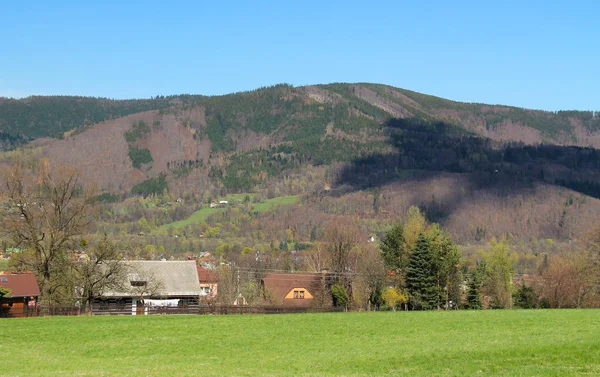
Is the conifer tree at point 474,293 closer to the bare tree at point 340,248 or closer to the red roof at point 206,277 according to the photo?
the bare tree at point 340,248

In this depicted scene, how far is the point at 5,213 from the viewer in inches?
2120

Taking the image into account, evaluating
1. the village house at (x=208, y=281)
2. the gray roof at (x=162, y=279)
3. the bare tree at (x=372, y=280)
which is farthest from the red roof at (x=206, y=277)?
the bare tree at (x=372, y=280)

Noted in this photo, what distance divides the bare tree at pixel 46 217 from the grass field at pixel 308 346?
809cm

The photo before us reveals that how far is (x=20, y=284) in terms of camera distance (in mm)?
60469

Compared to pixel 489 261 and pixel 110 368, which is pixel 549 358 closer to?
pixel 110 368

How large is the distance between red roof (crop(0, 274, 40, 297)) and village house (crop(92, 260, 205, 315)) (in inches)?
219

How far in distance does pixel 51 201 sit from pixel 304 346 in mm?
31105

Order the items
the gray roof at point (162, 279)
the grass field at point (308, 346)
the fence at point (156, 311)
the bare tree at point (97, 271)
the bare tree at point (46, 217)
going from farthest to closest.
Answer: the gray roof at point (162, 279) < the bare tree at point (97, 271) < the bare tree at point (46, 217) < the fence at point (156, 311) < the grass field at point (308, 346)

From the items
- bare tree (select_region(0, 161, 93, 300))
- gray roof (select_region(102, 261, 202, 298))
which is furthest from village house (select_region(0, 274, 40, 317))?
gray roof (select_region(102, 261, 202, 298))

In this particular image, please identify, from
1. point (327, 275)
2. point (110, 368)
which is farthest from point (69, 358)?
point (327, 275)

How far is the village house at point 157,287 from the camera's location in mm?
67000

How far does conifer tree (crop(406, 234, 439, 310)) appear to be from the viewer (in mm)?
72500

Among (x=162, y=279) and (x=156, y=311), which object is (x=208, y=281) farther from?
(x=156, y=311)

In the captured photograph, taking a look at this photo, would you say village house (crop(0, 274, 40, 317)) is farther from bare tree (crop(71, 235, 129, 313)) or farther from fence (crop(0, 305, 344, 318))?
fence (crop(0, 305, 344, 318))
